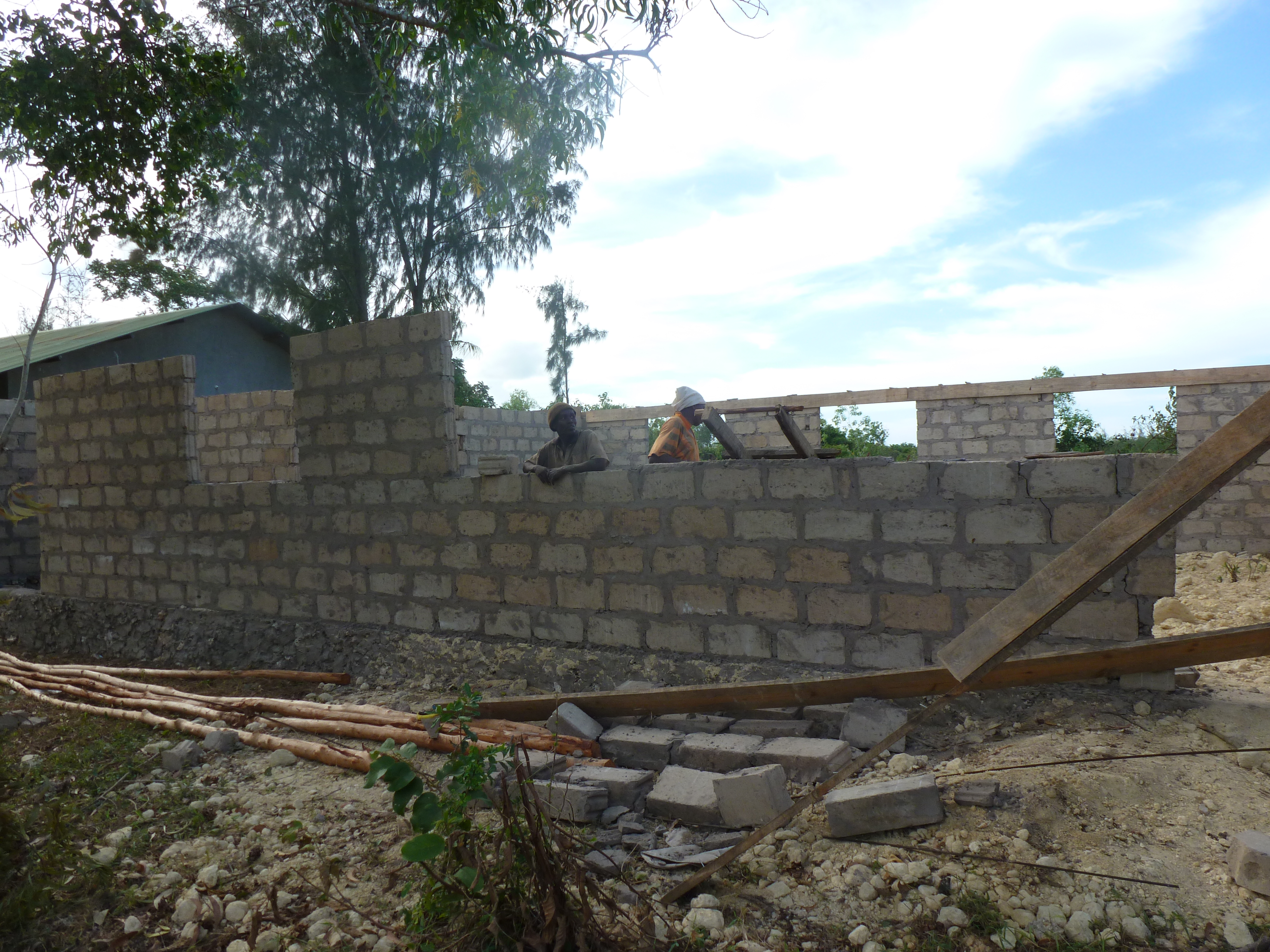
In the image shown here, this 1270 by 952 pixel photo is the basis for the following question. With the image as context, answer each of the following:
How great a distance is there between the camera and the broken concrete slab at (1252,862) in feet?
8.11

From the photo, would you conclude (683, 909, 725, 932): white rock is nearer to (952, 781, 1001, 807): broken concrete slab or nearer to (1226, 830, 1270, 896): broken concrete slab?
(952, 781, 1001, 807): broken concrete slab

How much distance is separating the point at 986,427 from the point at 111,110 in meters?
9.53

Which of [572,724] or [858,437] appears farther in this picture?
[858,437]

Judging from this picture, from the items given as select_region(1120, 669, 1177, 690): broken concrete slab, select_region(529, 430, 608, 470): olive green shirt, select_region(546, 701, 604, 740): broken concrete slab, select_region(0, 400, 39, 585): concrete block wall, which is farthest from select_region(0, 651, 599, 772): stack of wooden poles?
select_region(0, 400, 39, 585): concrete block wall

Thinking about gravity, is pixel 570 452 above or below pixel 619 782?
above

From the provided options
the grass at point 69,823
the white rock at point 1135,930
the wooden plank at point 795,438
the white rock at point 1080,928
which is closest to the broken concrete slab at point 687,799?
the white rock at point 1080,928

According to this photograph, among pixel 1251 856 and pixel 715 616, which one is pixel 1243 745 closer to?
pixel 1251 856

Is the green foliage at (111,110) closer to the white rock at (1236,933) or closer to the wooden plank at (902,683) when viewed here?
the wooden plank at (902,683)

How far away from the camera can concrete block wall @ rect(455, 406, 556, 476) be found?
10398mm

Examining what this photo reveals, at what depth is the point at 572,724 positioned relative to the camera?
13.8 ft

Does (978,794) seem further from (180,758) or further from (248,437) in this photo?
(248,437)

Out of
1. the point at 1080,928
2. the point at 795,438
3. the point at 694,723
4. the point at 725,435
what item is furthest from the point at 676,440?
the point at 1080,928

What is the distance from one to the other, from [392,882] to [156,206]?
24.6 feet

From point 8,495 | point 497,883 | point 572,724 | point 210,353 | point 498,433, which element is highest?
point 210,353
